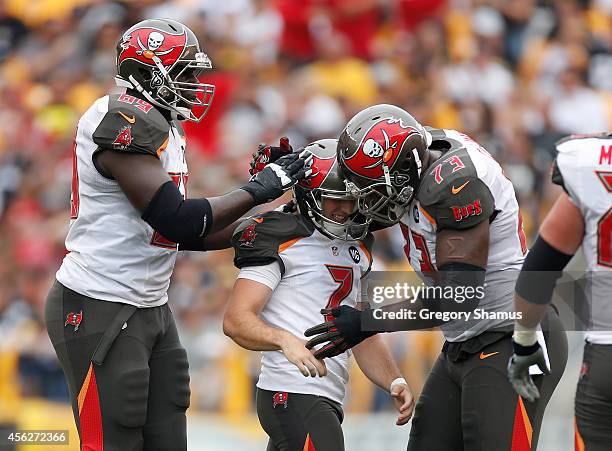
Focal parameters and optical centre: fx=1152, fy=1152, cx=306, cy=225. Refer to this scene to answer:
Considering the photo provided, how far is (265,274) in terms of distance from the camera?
15.7 feet

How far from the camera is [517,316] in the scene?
170 inches

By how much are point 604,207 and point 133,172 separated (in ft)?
6.06

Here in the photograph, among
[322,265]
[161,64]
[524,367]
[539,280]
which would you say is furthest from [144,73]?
[524,367]

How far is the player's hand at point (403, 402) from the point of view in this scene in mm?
4766

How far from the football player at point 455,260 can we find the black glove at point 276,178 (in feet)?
0.62

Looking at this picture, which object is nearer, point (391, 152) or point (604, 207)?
point (604, 207)

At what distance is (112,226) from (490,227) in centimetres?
156

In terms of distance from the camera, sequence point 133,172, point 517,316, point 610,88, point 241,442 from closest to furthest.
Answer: point 517,316
point 133,172
point 241,442
point 610,88

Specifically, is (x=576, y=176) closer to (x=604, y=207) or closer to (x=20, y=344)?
(x=604, y=207)

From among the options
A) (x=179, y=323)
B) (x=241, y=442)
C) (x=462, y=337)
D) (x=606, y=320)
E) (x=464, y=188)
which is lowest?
(x=241, y=442)

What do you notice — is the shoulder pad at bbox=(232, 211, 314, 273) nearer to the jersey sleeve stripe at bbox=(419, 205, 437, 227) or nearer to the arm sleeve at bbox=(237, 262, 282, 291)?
the arm sleeve at bbox=(237, 262, 282, 291)

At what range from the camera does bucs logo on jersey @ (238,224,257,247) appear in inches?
191

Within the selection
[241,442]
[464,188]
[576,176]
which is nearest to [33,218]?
[241,442]

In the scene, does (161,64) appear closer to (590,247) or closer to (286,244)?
(286,244)
